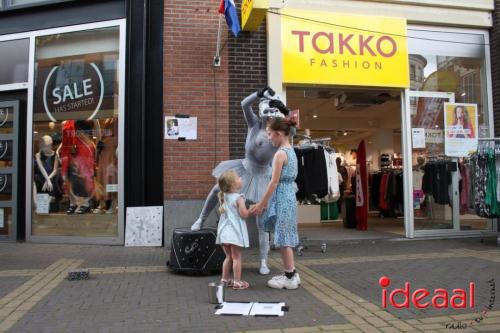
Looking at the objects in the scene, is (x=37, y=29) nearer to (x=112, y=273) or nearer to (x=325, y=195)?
→ (x=112, y=273)

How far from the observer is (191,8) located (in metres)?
8.58

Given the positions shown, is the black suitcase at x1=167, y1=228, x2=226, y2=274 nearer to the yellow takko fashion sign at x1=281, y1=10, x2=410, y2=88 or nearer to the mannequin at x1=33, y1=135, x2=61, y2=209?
the yellow takko fashion sign at x1=281, y1=10, x2=410, y2=88

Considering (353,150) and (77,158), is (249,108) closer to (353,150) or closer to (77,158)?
(77,158)

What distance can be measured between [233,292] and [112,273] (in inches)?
73.8

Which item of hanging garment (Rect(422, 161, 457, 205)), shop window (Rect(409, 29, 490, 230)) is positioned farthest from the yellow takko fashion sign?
hanging garment (Rect(422, 161, 457, 205))

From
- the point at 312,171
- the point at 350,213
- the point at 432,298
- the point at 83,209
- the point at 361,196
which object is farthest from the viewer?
the point at 350,213

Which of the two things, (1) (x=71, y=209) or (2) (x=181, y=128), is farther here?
(1) (x=71, y=209)

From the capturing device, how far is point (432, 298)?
505cm

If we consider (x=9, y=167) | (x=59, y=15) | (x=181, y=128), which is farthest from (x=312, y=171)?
(x=9, y=167)

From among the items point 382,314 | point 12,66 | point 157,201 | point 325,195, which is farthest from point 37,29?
point 382,314

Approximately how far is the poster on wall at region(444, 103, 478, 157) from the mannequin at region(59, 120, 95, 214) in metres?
6.57

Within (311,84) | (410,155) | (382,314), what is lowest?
(382,314)

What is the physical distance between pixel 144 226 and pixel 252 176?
9.12 ft

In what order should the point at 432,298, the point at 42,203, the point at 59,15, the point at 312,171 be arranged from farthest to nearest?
the point at 59,15
the point at 42,203
the point at 312,171
the point at 432,298
